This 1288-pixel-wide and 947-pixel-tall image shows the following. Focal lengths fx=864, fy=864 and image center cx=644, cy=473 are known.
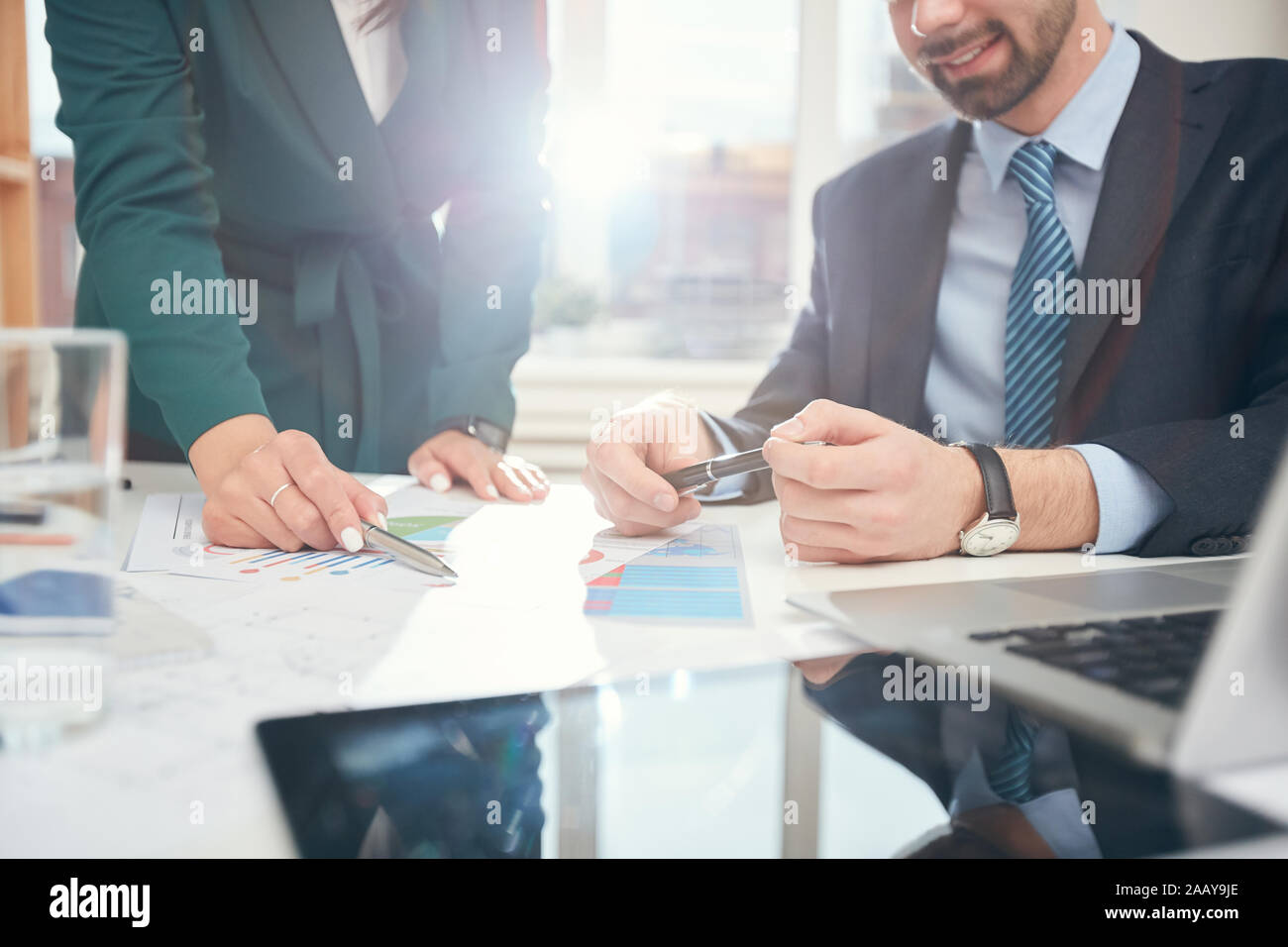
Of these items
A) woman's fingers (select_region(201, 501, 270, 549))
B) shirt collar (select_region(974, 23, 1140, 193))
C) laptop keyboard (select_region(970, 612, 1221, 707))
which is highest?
shirt collar (select_region(974, 23, 1140, 193))

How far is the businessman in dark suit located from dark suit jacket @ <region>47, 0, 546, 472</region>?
0.40 m

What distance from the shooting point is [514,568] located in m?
0.69

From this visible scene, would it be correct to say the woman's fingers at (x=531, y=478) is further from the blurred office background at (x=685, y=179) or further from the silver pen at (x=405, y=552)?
the blurred office background at (x=685, y=179)

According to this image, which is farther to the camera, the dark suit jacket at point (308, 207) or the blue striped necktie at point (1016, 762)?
the dark suit jacket at point (308, 207)

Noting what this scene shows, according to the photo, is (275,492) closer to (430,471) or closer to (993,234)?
(430,471)

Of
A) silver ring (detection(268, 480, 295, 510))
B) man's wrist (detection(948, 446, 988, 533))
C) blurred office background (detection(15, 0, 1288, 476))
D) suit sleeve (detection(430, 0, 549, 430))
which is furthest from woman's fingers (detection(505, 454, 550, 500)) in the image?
blurred office background (detection(15, 0, 1288, 476))

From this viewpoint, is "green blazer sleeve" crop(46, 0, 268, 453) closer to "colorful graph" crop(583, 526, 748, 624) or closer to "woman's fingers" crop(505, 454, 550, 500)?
"woman's fingers" crop(505, 454, 550, 500)

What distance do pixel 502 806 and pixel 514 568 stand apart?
383mm

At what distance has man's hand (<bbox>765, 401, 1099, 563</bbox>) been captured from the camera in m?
0.66

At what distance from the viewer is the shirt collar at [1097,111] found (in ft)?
3.65

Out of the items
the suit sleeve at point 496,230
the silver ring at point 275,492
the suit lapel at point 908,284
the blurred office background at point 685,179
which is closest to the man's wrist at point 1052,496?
the suit lapel at point 908,284

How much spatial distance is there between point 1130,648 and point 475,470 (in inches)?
31.0

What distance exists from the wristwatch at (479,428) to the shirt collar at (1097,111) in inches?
30.9
